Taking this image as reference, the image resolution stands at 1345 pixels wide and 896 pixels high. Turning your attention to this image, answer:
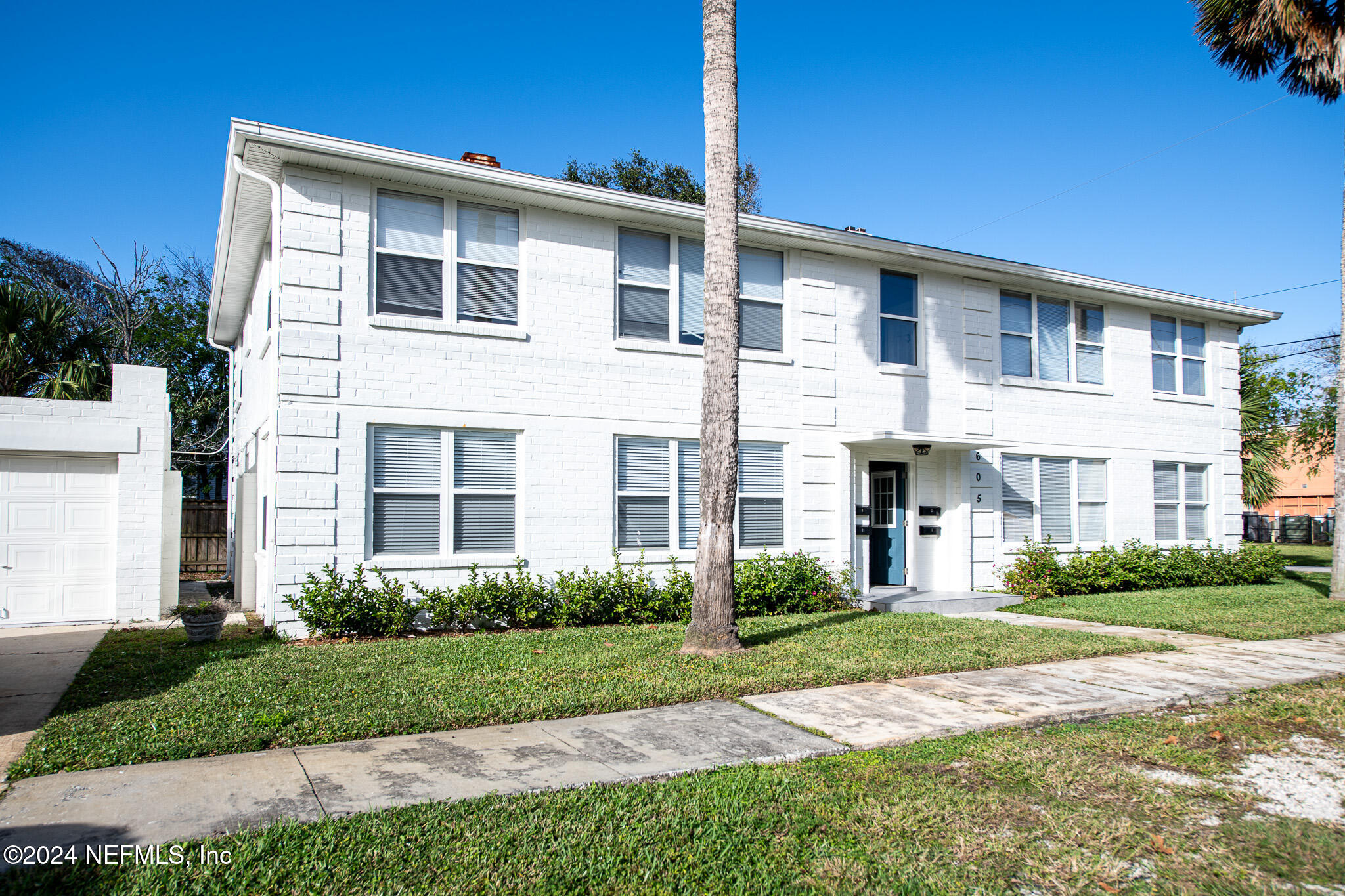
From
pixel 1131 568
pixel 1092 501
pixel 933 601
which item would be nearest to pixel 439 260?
pixel 933 601

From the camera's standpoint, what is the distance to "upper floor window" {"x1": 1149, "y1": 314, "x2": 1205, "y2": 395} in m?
16.6

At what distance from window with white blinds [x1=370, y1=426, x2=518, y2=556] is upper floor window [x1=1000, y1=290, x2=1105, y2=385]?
359 inches

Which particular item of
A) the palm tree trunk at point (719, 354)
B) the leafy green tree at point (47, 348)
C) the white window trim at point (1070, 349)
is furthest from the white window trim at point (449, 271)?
the white window trim at point (1070, 349)

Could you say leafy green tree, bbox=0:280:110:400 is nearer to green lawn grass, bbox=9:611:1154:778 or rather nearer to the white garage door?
the white garage door

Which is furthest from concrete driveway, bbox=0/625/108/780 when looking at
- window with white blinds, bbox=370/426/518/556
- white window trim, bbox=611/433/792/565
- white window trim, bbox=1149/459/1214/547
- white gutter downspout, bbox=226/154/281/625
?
white window trim, bbox=1149/459/1214/547

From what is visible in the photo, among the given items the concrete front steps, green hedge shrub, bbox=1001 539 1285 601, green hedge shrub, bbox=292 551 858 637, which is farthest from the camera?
green hedge shrub, bbox=1001 539 1285 601

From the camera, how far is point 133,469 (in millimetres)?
11008

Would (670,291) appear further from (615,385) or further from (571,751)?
(571,751)

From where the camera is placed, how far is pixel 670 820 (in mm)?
3990

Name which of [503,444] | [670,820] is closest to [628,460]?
[503,444]

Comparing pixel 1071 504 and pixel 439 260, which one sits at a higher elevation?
pixel 439 260

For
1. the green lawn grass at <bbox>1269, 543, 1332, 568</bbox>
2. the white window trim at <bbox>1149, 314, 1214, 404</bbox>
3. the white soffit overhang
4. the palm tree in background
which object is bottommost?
the green lawn grass at <bbox>1269, 543, 1332, 568</bbox>

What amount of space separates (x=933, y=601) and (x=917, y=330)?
14.8 ft

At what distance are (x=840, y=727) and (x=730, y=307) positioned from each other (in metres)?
4.28
